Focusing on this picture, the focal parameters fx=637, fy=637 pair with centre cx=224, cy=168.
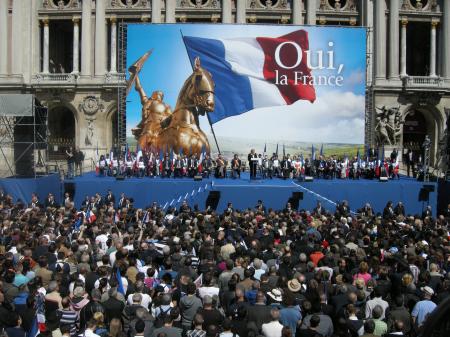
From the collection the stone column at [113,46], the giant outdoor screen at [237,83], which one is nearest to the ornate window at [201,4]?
the stone column at [113,46]

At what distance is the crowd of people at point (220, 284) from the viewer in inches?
374

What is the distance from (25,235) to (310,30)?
28.0 m

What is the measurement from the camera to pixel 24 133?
40656mm

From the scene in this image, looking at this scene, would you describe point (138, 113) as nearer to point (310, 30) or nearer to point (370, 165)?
point (310, 30)

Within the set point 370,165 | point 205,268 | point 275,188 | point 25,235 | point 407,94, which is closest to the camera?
→ point 205,268

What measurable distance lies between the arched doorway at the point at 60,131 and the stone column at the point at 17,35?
13.7 feet

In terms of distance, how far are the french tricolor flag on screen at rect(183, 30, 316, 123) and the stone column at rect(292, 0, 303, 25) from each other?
6.49m

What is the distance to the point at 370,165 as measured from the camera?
35.5 metres

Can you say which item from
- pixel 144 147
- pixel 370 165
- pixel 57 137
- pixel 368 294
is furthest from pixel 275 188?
pixel 57 137

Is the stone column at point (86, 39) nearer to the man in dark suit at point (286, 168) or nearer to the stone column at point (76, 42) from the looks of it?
the stone column at point (76, 42)

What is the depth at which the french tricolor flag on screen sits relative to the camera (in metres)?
39.3

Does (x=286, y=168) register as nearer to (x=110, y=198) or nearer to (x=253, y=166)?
(x=253, y=166)

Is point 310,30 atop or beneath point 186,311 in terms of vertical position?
atop

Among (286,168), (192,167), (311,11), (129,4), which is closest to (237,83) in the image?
(286,168)
